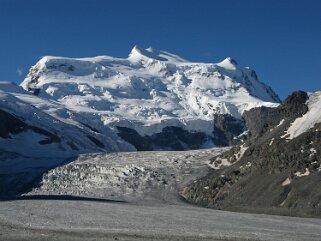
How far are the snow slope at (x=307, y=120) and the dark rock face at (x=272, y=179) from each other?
1.42 metres

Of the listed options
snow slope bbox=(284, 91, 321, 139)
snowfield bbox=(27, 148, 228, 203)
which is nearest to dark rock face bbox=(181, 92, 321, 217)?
snow slope bbox=(284, 91, 321, 139)

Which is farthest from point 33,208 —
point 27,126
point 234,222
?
point 27,126

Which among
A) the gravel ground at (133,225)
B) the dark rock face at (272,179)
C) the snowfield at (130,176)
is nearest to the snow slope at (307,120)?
the dark rock face at (272,179)

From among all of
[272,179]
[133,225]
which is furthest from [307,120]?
[133,225]

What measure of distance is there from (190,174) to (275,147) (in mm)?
19176

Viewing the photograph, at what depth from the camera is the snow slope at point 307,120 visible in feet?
366

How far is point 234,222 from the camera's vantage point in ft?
220

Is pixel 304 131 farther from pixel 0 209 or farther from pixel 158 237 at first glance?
pixel 158 237

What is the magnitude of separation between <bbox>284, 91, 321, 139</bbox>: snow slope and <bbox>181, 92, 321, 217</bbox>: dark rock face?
55.9 inches

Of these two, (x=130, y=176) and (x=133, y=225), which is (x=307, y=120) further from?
(x=133, y=225)

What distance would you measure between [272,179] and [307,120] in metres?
21.4

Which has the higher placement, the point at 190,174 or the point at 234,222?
the point at 190,174

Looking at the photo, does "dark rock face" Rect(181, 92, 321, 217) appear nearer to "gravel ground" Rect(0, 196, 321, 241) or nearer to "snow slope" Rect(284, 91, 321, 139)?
"snow slope" Rect(284, 91, 321, 139)

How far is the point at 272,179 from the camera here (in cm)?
9662
